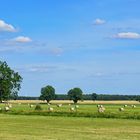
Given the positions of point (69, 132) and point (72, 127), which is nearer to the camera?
point (69, 132)

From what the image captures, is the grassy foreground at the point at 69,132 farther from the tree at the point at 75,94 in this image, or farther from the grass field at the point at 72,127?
the tree at the point at 75,94

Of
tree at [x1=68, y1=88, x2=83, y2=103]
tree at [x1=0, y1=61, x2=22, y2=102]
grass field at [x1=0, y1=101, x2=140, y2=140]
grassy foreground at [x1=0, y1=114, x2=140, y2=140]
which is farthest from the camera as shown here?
tree at [x1=68, y1=88, x2=83, y2=103]

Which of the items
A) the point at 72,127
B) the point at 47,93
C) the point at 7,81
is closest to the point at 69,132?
the point at 72,127

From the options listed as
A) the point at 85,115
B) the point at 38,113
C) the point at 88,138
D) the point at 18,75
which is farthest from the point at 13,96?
the point at 88,138

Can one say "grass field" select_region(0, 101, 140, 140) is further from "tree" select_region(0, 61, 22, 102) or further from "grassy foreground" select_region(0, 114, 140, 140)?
"tree" select_region(0, 61, 22, 102)

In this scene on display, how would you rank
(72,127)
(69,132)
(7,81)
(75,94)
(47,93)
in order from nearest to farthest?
(69,132) < (72,127) < (7,81) < (75,94) < (47,93)

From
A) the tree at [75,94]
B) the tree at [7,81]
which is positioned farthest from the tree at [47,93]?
the tree at [7,81]

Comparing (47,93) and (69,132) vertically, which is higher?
(47,93)

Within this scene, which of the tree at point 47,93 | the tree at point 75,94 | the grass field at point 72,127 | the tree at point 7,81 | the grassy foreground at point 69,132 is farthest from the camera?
the tree at point 47,93

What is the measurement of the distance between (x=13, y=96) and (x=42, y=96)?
7305cm

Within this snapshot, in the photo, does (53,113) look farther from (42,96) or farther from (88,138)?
(42,96)

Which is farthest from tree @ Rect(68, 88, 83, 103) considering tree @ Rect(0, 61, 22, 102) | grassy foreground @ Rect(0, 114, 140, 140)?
grassy foreground @ Rect(0, 114, 140, 140)

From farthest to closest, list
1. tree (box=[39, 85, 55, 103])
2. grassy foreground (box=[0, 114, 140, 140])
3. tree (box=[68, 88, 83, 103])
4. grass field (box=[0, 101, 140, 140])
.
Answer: tree (box=[39, 85, 55, 103]) → tree (box=[68, 88, 83, 103]) → grass field (box=[0, 101, 140, 140]) → grassy foreground (box=[0, 114, 140, 140])

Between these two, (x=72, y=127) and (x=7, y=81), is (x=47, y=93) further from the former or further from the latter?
(x=72, y=127)
